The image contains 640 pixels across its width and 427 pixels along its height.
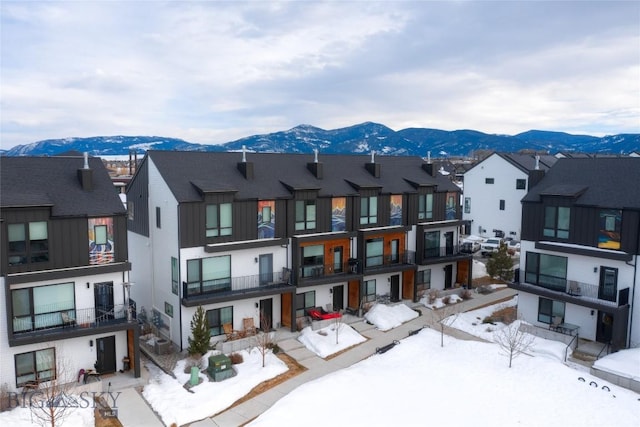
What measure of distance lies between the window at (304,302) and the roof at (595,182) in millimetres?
14011

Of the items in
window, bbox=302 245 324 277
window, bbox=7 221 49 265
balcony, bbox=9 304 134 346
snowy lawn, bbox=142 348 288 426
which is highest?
window, bbox=7 221 49 265

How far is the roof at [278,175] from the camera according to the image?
25141 mm

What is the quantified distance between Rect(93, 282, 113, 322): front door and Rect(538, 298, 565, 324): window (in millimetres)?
22877

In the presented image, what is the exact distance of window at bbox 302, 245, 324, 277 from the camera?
28.0 metres

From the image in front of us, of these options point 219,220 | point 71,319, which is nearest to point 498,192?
point 219,220

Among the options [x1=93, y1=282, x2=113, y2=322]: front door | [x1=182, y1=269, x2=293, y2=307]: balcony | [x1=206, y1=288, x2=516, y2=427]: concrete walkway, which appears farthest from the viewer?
[x1=182, y1=269, x2=293, y2=307]: balcony

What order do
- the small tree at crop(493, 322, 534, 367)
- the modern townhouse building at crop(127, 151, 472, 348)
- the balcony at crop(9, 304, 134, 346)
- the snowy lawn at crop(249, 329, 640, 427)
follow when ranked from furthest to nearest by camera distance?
1. the modern townhouse building at crop(127, 151, 472, 348)
2. the small tree at crop(493, 322, 534, 367)
3. the balcony at crop(9, 304, 134, 346)
4. the snowy lawn at crop(249, 329, 640, 427)

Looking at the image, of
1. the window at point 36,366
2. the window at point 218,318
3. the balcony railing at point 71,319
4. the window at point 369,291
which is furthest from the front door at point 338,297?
the window at point 36,366

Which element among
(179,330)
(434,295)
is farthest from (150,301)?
(434,295)

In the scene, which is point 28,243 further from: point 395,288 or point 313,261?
point 395,288

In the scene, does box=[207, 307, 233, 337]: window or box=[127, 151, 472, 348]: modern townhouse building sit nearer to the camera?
box=[127, 151, 472, 348]: modern townhouse building

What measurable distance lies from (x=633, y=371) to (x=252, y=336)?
17881 mm

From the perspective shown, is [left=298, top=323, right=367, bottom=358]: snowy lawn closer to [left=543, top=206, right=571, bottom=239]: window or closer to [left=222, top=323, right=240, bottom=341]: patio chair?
[left=222, top=323, right=240, bottom=341]: patio chair

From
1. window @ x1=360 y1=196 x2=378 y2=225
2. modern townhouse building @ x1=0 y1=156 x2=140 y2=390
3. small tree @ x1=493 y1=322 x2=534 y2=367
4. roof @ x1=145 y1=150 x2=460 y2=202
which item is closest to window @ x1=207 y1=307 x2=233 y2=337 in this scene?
modern townhouse building @ x1=0 y1=156 x2=140 y2=390
